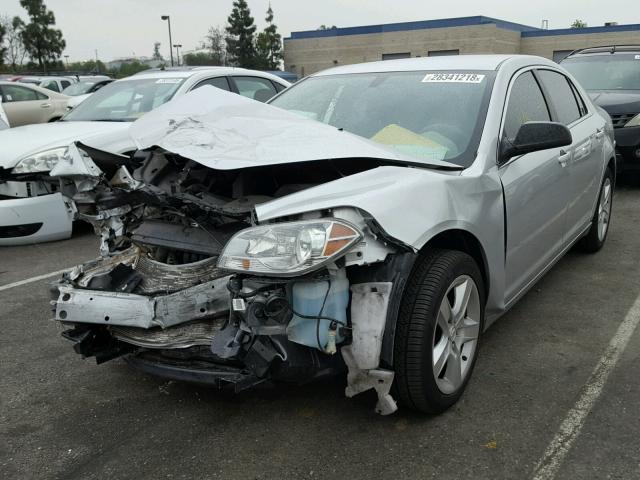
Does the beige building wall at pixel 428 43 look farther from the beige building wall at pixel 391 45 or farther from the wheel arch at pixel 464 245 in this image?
the wheel arch at pixel 464 245

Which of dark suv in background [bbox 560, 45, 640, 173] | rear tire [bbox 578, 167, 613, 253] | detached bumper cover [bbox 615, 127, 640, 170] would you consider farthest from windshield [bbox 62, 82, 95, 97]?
rear tire [bbox 578, 167, 613, 253]

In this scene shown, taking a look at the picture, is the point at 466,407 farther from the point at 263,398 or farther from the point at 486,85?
the point at 486,85

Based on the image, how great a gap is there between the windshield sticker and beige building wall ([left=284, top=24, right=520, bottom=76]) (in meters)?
37.1

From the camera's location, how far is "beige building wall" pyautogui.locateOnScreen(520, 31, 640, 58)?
3819 centimetres

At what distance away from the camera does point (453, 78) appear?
360 cm

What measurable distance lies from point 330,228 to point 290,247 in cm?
17

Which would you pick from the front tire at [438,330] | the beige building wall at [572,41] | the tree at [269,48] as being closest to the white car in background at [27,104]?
the front tire at [438,330]

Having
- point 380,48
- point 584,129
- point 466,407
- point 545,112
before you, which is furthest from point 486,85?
point 380,48

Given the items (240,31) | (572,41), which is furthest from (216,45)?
(572,41)

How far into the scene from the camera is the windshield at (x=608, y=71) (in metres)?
8.84

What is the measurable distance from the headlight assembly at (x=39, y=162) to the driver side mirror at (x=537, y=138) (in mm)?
4440

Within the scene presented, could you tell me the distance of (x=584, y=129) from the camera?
4543 millimetres

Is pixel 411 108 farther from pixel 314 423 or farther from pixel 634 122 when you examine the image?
pixel 634 122

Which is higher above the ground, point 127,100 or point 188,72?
point 188,72
